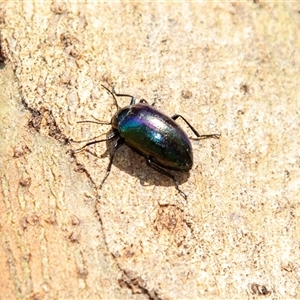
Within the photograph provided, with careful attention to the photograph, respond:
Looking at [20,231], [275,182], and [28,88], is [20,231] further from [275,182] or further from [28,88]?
[275,182]

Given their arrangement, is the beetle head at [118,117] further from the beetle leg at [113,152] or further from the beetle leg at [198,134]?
the beetle leg at [198,134]

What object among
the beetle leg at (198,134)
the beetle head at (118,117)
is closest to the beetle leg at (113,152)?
the beetle head at (118,117)

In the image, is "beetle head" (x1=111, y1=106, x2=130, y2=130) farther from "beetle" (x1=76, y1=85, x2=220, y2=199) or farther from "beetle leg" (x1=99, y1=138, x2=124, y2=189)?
"beetle leg" (x1=99, y1=138, x2=124, y2=189)

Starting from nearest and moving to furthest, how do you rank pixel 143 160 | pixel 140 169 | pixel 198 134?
pixel 140 169 < pixel 143 160 < pixel 198 134

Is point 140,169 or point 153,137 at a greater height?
point 153,137

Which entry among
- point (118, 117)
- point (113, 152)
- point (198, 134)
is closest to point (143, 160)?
point (113, 152)

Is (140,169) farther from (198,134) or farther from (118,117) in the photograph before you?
(198,134)

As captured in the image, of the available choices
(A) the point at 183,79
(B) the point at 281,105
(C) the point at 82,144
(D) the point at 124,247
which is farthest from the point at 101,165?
(B) the point at 281,105
